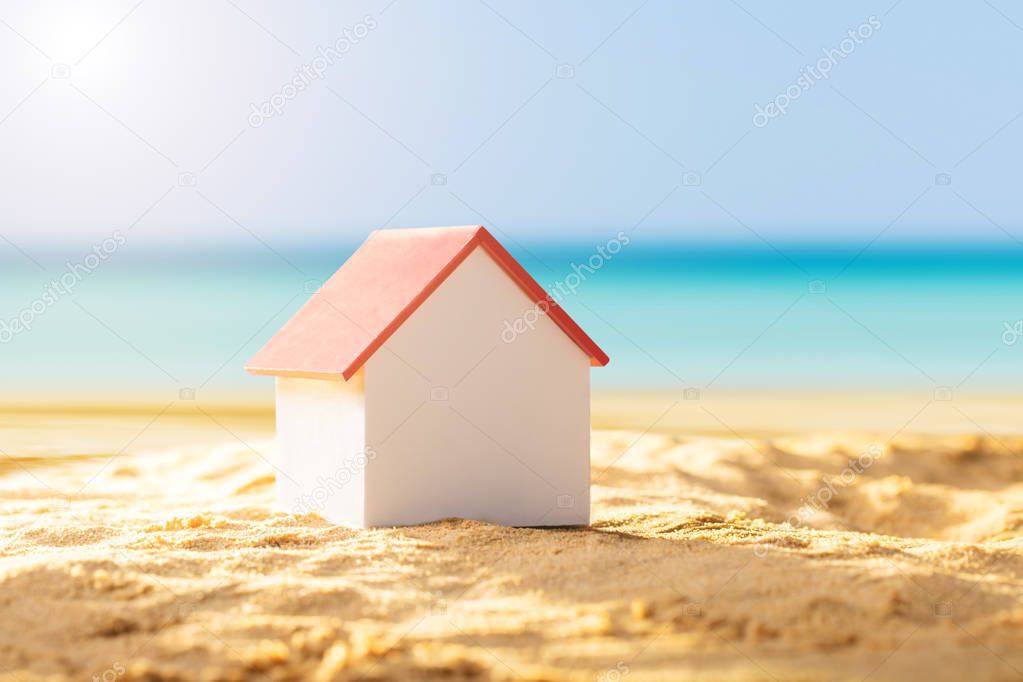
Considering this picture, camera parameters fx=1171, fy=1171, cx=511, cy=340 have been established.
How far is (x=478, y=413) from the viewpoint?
8.56m

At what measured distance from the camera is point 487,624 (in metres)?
5.70

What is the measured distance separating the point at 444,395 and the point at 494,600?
248 cm

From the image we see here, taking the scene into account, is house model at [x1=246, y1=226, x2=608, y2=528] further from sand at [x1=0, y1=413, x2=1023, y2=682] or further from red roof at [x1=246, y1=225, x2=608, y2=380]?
sand at [x1=0, y1=413, x2=1023, y2=682]

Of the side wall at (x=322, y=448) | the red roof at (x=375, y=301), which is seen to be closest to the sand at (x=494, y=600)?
the side wall at (x=322, y=448)

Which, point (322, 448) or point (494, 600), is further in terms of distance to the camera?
point (322, 448)

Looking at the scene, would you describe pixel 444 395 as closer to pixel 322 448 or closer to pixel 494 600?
pixel 322 448

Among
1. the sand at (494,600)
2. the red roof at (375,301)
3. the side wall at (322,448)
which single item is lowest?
the sand at (494,600)

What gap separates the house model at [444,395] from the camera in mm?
8297

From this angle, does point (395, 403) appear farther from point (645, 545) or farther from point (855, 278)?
point (855, 278)

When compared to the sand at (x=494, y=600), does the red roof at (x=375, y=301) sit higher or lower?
higher

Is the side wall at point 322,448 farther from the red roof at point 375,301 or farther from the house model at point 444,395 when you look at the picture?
the red roof at point 375,301

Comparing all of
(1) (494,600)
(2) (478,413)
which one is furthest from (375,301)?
(1) (494,600)

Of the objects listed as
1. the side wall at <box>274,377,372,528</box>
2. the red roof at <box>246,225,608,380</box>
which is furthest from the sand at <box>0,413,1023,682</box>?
the red roof at <box>246,225,608,380</box>

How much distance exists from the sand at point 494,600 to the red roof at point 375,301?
124cm
